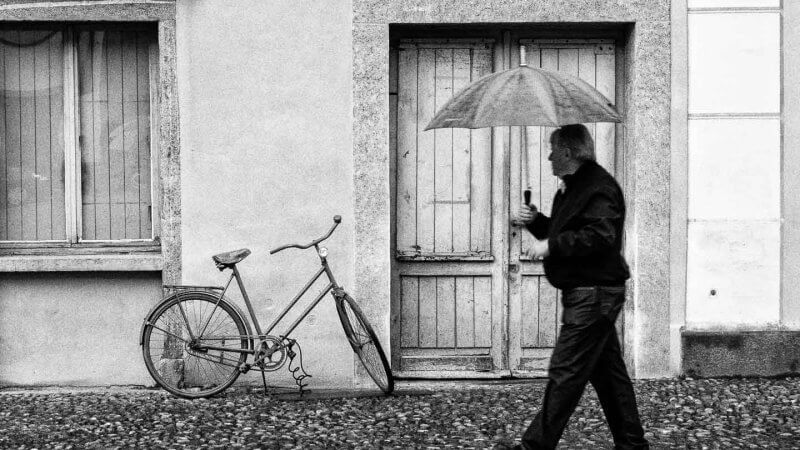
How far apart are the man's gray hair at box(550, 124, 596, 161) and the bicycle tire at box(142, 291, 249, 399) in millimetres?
3042

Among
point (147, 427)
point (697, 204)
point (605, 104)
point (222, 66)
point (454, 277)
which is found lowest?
point (147, 427)

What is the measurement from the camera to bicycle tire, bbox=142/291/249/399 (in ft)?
24.7

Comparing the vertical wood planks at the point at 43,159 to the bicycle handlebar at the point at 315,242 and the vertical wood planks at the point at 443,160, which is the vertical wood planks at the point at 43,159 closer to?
the bicycle handlebar at the point at 315,242

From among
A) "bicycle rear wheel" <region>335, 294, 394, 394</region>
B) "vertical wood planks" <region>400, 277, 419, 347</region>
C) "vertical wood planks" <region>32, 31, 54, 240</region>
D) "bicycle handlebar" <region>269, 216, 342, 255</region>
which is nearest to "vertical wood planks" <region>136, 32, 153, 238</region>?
"vertical wood planks" <region>32, 31, 54, 240</region>

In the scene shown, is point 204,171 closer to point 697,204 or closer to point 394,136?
point 394,136

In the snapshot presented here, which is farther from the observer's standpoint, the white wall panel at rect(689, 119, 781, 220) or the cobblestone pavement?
the white wall panel at rect(689, 119, 781, 220)

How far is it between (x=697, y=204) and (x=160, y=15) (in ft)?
13.6

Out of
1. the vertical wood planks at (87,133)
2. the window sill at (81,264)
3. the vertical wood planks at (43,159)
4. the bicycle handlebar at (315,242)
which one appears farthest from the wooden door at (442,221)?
the vertical wood planks at (43,159)

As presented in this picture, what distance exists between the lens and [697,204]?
7.88m

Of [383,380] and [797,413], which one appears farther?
[383,380]

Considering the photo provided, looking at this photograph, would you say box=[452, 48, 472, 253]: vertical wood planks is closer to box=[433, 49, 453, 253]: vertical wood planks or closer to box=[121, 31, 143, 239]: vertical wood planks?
box=[433, 49, 453, 253]: vertical wood planks

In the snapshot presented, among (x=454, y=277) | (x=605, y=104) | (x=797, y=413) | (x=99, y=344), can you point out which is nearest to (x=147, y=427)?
(x=99, y=344)

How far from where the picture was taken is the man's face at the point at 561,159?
5.38m

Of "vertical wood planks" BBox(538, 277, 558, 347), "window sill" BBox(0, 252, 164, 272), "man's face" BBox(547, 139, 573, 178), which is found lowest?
"vertical wood planks" BBox(538, 277, 558, 347)
